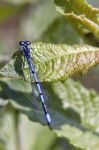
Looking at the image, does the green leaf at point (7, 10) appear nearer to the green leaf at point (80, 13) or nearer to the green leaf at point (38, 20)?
the green leaf at point (38, 20)

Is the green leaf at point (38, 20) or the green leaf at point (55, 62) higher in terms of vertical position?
the green leaf at point (55, 62)

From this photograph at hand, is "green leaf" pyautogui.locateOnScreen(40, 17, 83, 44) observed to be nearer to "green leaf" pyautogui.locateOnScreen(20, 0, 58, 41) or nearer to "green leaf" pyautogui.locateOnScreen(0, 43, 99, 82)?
"green leaf" pyautogui.locateOnScreen(20, 0, 58, 41)

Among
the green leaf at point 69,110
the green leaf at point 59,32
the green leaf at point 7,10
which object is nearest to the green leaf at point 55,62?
the green leaf at point 69,110

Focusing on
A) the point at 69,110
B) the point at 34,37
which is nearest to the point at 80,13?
the point at 69,110

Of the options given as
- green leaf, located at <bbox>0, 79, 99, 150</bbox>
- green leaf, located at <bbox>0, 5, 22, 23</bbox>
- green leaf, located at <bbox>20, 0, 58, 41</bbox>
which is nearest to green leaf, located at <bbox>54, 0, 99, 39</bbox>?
green leaf, located at <bbox>0, 79, 99, 150</bbox>

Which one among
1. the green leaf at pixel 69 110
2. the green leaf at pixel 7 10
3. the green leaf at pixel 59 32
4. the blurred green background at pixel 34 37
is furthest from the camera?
the green leaf at pixel 7 10

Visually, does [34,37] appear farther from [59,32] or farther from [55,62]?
[55,62]
